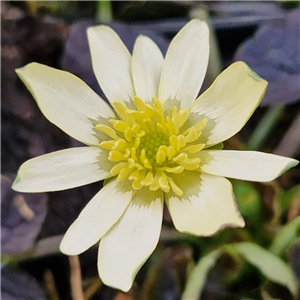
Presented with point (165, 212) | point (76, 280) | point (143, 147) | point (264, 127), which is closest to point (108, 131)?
point (143, 147)

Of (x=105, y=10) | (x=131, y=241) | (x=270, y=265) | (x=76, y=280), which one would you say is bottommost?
(x=76, y=280)

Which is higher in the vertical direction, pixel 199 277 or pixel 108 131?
pixel 108 131

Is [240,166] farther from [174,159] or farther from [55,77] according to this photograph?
[55,77]

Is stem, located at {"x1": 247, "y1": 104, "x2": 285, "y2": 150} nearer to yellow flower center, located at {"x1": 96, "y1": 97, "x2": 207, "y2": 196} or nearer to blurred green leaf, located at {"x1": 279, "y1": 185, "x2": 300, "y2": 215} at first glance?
blurred green leaf, located at {"x1": 279, "y1": 185, "x2": 300, "y2": 215}

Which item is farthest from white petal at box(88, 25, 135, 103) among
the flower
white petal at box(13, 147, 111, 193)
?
white petal at box(13, 147, 111, 193)

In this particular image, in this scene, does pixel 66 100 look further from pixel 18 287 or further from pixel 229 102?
pixel 18 287

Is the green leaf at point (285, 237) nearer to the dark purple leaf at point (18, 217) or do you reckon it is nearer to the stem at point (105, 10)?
the dark purple leaf at point (18, 217)

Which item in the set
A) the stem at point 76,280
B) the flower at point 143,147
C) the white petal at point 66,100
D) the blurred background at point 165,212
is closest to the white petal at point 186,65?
the flower at point 143,147
